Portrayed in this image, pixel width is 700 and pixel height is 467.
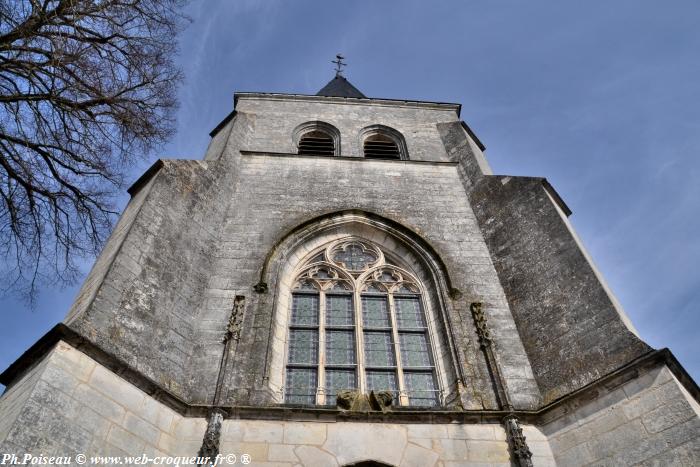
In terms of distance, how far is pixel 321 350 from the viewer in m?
7.57

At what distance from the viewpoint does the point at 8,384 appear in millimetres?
5797

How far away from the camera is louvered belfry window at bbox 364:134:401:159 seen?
13.0m

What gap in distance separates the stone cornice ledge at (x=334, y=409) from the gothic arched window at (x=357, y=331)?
2.14 ft

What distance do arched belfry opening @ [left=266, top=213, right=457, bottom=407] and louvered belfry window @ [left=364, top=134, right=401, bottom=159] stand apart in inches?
140

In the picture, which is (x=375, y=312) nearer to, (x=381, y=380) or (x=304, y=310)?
(x=304, y=310)

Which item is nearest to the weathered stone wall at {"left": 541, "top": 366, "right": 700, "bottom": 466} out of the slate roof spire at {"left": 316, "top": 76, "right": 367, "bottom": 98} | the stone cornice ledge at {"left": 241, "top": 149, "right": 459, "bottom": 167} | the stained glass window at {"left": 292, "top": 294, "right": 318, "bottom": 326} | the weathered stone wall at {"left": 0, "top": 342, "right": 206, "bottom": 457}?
the stained glass window at {"left": 292, "top": 294, "right": 318, "bottom": 326}

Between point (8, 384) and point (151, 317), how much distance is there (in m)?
1.48

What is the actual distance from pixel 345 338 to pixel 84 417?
3.49 meters

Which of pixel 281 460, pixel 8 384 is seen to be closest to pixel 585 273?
pixel 281 460

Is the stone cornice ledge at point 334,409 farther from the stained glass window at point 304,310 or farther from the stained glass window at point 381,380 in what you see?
the stained glass window at point 304,310

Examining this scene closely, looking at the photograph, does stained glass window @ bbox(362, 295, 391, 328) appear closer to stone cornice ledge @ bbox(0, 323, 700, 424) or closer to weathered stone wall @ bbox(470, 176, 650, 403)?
weathered stone wall @ bbox(470, 176, 650, 403)

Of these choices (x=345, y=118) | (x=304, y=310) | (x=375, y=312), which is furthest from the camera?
(x=345, y=118)

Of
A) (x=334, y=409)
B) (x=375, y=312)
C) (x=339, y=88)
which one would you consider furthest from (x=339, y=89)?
(x=334, y=409)

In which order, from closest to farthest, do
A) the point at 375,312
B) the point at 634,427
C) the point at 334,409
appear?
1. the point at 634,427
2. the point at 334,409
3. the point at 375,312
